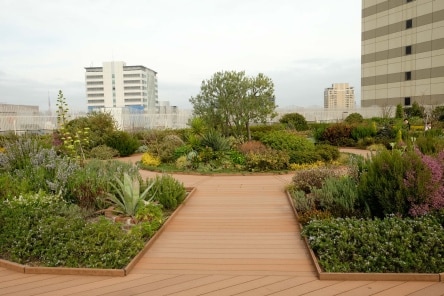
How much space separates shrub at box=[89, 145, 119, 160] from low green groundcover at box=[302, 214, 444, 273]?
1258 cm

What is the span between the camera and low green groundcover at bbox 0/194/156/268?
3.91 metres

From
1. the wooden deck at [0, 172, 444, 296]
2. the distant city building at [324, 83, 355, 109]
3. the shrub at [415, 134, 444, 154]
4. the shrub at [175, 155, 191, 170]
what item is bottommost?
the wooden deck at [0, 172, 444, 296]

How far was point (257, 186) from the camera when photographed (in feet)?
28.5

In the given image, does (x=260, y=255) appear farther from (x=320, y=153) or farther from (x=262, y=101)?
(x=262, y=101)

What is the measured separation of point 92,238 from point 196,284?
148 centimetres

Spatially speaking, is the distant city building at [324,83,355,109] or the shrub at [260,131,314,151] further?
the distant city building at [324,83,355,109]

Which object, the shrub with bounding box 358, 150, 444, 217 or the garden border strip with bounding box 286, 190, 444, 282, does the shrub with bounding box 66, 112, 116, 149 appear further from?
the garden border strip with bounding box 286, 190, 444, 282

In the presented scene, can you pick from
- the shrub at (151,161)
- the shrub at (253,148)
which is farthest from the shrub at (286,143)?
the shrub at (151,161)

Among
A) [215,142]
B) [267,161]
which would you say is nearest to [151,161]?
[215,142]

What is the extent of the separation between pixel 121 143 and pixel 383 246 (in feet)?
48.5

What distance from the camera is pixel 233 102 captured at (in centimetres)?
1508

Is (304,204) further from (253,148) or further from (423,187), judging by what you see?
(253,148)

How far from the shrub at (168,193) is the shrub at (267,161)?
4334 mm

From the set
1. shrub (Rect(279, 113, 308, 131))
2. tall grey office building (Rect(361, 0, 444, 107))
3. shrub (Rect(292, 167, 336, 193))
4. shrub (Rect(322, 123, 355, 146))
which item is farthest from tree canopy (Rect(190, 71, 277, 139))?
tall grey office building (Rect(361, 0, 444, 107))
